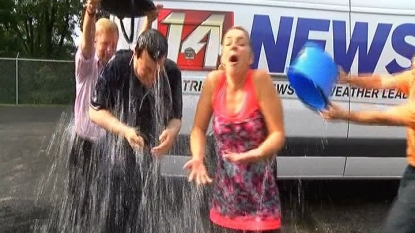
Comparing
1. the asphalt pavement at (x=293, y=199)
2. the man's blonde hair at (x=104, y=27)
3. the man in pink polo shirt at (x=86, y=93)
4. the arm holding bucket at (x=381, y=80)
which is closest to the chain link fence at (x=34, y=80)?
the asphalt pavement at (x=293, y=199)

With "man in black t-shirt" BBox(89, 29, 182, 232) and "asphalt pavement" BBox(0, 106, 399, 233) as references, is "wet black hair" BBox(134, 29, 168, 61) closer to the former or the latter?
"man in black t-shirt" BBox(89, 29, 182, 232)

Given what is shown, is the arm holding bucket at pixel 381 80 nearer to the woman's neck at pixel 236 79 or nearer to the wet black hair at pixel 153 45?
the woman's neck at pixel 236 79

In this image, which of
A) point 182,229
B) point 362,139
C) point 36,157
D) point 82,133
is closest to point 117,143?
point 82,133

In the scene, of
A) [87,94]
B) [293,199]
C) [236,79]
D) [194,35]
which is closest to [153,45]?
[236,79]

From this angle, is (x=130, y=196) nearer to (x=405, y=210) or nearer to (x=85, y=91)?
(x=85, y=91)

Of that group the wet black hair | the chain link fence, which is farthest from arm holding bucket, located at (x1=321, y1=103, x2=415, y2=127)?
the chain link fence

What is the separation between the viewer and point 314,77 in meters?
3.00

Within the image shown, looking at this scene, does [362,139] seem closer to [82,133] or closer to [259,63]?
[259,63]

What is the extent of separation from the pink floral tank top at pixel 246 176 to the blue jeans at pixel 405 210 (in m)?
0.61

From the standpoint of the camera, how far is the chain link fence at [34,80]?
19719 mm

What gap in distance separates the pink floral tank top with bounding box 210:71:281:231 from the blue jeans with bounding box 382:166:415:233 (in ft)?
2.00

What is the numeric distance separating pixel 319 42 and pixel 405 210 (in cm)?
271

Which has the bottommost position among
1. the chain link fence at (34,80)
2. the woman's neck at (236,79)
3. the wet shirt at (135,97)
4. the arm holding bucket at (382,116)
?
the chain link fence at (34,80)

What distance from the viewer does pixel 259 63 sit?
559 centimetres
